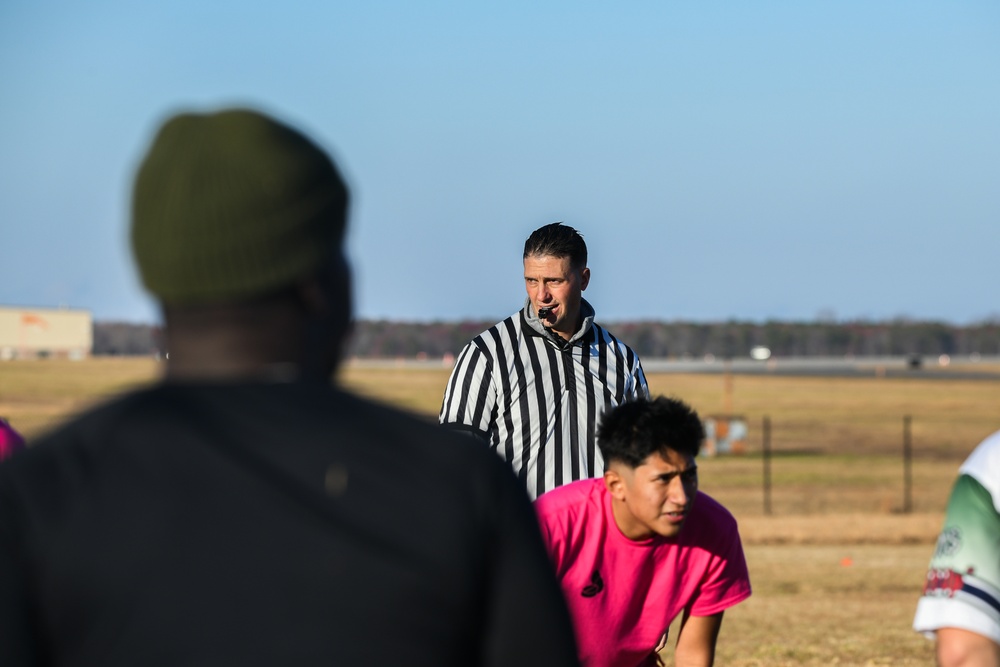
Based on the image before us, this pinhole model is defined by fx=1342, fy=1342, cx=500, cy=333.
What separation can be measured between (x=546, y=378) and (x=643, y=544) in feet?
4.33

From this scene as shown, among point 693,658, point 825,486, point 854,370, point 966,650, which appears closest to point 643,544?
point 693,658

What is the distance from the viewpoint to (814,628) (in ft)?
36.0

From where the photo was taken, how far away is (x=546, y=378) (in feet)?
19.8

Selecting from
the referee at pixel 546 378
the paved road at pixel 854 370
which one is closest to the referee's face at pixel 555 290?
the referee at pixel 546 378

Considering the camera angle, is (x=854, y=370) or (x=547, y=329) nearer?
(x=547, y=329)

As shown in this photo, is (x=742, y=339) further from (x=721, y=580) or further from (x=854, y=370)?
(x=721, y=580)

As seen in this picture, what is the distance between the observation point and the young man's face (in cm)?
471

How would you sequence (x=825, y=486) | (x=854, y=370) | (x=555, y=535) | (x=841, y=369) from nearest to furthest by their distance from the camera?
(x=555, y=535) → (x=825, y=486) → (x=854, y=370) → (x=841, y=369)

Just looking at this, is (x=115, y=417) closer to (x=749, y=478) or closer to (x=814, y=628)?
(x=814, y=628)

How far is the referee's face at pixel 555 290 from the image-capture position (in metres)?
6.10

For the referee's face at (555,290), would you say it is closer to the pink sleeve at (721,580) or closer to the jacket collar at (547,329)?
the jacket collar at (547,329)

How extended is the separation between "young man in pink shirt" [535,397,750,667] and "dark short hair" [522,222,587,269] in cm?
130

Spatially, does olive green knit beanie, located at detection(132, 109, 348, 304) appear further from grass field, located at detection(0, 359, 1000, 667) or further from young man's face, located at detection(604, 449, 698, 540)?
young man's face, located at detection(604, 449, 698, 540)

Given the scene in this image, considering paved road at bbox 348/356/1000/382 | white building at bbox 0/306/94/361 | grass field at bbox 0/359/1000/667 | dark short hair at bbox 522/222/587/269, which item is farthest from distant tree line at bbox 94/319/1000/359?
dark short hair at bbox 522/222/587/269
